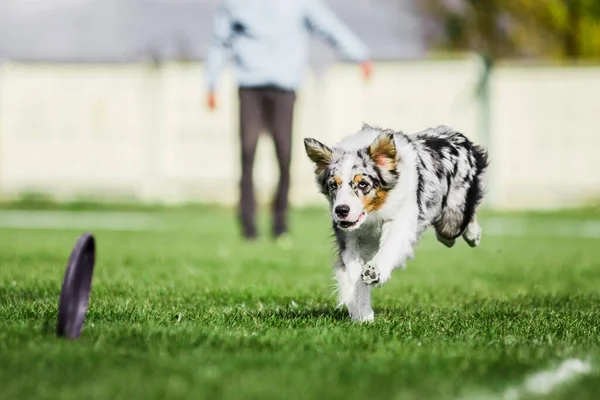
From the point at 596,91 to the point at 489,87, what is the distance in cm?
235

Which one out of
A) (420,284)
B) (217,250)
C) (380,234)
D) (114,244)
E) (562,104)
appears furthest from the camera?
(562,104)

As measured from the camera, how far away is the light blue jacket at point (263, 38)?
10.6 m

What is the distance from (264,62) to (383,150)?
6.03 metres

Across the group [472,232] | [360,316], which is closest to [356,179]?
[360,316]

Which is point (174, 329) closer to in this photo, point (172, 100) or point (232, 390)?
point (232, 390)

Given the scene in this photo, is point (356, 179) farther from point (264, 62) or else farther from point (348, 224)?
point (264, 62)

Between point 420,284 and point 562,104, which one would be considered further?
point 562,104

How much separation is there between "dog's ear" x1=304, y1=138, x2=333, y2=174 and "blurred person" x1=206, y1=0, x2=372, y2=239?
19.2 feet

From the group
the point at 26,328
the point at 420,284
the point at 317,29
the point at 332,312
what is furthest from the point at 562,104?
the point at 26,328

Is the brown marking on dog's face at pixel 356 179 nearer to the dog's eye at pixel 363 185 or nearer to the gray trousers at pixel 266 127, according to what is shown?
the dog's eye at pixel 363 185

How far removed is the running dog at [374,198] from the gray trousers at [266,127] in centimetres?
535

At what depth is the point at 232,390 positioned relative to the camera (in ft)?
9.97

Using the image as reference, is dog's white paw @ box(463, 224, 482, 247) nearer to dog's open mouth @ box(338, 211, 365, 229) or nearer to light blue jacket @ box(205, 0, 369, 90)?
dog's open mouth @ box(338, 211, 365, 229)

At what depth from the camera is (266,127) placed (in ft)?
35.7
